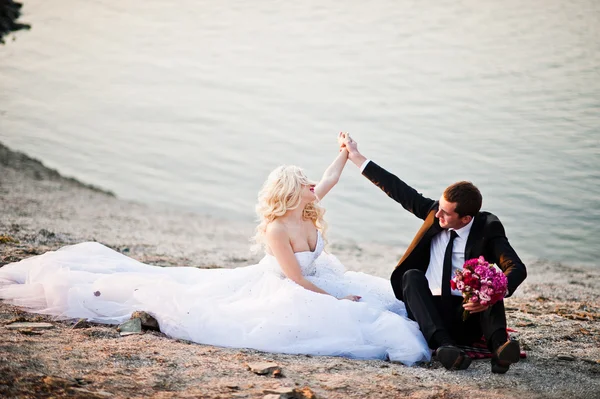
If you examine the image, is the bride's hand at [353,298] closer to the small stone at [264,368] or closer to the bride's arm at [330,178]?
the bride's arm at [330,178]

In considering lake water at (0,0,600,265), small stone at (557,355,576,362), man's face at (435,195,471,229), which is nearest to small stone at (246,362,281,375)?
man's face at (435,195,471,229)

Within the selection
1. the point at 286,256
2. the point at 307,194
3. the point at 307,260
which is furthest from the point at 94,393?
the point at 307,194

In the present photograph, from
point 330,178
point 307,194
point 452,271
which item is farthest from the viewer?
point 330,178

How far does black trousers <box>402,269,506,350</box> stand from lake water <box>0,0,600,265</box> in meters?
6.19

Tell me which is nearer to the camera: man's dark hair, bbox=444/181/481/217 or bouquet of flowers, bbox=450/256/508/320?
bouquet of flowers, bbox=450/256/508/320

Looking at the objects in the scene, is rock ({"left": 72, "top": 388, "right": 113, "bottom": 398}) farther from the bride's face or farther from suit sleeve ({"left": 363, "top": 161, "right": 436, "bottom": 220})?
suit sleeve ({"left": 363, "top": 161, "right": 436, "bottom": 220})

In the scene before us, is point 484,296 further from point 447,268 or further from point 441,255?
point 441,255

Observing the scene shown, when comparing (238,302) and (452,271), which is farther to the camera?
(238,302)

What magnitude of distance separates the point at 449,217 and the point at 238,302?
1779mm

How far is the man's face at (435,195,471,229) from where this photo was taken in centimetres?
549

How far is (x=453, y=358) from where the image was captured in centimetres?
509

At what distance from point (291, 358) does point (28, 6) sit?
25.3m

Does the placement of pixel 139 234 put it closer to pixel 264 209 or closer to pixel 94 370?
pixel 264 209

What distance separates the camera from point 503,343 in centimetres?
Answer: 518
